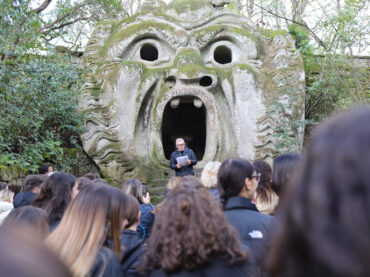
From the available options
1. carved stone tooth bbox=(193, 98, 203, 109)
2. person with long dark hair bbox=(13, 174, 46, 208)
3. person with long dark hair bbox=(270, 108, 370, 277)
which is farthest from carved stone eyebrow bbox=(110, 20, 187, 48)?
person with long dark hair bbox=(270, 108, 370, 277)

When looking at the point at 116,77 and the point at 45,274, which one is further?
the point at 116,77

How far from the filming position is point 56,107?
6.78 m

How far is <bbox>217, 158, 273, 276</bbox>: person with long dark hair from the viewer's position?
6.14 feet

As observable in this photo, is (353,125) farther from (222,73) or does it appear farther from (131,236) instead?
(222,73)

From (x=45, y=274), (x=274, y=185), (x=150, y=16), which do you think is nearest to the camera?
(x=45, y=274)

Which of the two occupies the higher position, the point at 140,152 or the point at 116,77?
the point at 116,77

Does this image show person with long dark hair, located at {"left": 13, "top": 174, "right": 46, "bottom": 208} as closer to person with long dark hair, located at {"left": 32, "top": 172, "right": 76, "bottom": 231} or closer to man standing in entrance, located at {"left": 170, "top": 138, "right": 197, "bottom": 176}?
person with long dark hair, located at {"left": 32, "top": 172, "right": 76, "bottom": 231}

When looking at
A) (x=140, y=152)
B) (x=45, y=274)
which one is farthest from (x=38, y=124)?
(x=45, y=274)

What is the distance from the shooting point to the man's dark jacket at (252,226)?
1.86 meters

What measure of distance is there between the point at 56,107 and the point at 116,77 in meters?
1.51

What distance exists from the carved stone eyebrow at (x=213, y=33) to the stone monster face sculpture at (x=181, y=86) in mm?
22

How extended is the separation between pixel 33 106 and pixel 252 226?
17.8ft

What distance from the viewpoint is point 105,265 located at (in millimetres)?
1535

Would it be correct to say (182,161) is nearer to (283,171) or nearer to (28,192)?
(28,192)
